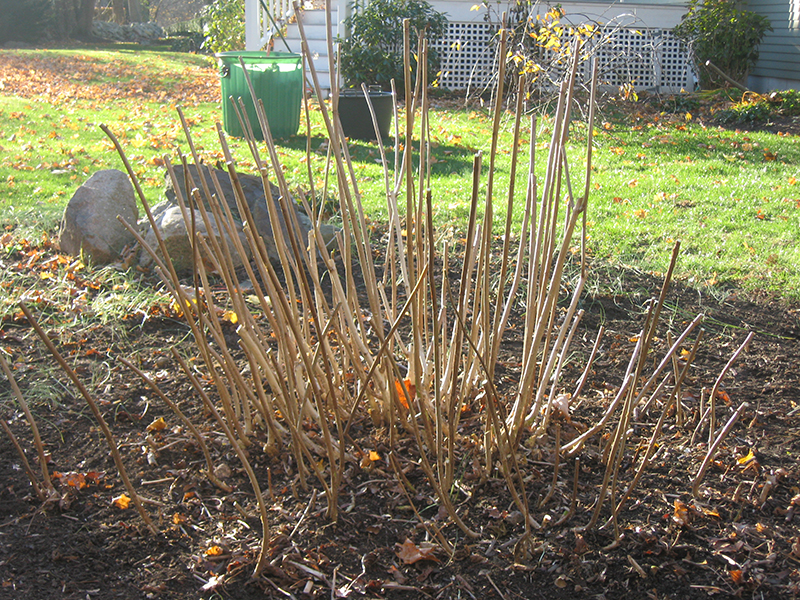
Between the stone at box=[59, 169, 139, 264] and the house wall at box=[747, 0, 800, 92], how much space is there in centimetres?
1132

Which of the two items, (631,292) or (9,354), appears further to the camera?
(631,292)

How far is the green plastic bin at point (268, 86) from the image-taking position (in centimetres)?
762

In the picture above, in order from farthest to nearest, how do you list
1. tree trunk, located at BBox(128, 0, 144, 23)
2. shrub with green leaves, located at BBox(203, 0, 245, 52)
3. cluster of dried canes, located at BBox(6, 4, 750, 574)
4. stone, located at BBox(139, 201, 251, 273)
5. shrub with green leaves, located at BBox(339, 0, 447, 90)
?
tree trunk, located at BBox(128, 0, 144, 23) → shrub with green leaves, located at BBox(203, 0, 245, 52) → shrub with green leaves, located at BBox(339, 0, 447, 90) → stone, located at BBox(139, 201, 251, 273) → cluster of dried canes, located at BBox(6, 4, 750, 574)

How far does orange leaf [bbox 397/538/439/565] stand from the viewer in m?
1.78

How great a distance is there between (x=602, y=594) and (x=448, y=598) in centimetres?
41

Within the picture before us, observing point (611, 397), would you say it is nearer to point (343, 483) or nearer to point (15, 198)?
point (343, 483)

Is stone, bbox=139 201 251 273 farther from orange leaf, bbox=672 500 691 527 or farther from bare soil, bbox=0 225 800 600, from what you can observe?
orange leaf, bbox=672 500 691 527

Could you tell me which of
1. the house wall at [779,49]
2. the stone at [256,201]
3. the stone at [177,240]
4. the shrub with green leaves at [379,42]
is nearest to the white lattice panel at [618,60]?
the shrub with green leaves at [379,42]

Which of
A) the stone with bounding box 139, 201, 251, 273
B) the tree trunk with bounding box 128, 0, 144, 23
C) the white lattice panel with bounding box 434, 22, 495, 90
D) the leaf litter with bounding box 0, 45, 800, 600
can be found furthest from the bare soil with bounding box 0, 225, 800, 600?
the tree trunk with bounding box 128, 0, 144, 23

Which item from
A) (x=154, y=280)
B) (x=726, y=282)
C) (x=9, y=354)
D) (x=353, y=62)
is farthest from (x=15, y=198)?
(x=353, y=62)

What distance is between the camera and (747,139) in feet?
26.0

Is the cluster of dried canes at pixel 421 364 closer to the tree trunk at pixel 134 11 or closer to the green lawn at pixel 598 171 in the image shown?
the green lawn at pixel 598 171

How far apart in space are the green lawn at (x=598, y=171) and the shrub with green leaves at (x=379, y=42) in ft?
3.88

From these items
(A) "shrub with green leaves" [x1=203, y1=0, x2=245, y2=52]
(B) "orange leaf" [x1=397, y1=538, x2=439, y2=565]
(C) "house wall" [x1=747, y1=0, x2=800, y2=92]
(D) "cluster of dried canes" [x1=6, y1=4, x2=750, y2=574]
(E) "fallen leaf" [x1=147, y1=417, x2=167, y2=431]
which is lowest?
(B) "orange leaf" [x1=397, y1=538, x2=439, y2=565]
